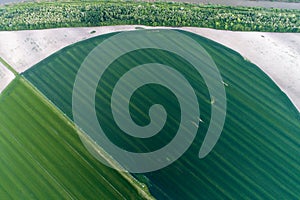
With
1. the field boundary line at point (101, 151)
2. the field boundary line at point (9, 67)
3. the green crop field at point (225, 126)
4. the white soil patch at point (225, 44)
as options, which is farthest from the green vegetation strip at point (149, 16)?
the field boundary line at point (101, 151)

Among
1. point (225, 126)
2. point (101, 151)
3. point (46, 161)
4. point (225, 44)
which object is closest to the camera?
point (46, 161)

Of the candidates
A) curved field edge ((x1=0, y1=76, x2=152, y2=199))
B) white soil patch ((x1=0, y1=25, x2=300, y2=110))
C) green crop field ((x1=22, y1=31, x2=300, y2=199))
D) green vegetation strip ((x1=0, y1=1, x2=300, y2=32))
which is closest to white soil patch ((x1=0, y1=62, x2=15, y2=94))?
white soil patch ((x1=0, y1=25, x2=300, y2=110))

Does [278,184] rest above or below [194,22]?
below

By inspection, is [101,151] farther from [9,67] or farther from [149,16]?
[149,16]

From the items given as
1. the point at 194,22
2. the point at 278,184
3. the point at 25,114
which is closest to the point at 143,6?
the point at 194,22

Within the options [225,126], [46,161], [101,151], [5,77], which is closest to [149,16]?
[225,126]

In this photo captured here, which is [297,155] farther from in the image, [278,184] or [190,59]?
[190,59]

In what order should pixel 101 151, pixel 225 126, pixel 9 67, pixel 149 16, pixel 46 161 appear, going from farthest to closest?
pixel 149 16
pixel 9 67
pixel 225 126
pixel 101 151
pixel 46 161
